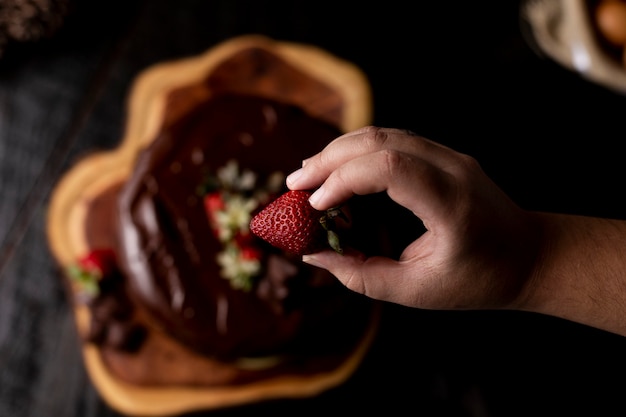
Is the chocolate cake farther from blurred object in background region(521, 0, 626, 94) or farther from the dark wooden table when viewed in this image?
blurred object in background region(521, 0, 626, 94)

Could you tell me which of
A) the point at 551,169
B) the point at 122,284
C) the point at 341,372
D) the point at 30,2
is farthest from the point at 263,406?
the point at 30,2

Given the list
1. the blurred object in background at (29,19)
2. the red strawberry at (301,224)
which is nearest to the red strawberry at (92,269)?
the blurred object in background at (29,19)

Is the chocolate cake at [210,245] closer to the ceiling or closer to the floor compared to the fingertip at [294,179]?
closer to the floor

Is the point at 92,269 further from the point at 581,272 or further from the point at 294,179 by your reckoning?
the point at 581,272

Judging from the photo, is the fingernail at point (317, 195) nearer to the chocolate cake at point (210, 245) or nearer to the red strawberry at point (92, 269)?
the chocolate cake at point (210, 245)

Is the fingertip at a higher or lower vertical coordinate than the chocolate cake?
higher

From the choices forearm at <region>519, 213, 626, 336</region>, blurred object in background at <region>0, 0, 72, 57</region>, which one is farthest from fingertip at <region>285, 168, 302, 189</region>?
blurred object in background at <region>0, 0, 72, 57</region>

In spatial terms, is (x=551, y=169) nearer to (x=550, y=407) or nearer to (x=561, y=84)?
(x=561, y=84)

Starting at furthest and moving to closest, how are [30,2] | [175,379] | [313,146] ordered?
1. [30,2]
2. [175,379]
3. [313,146]
